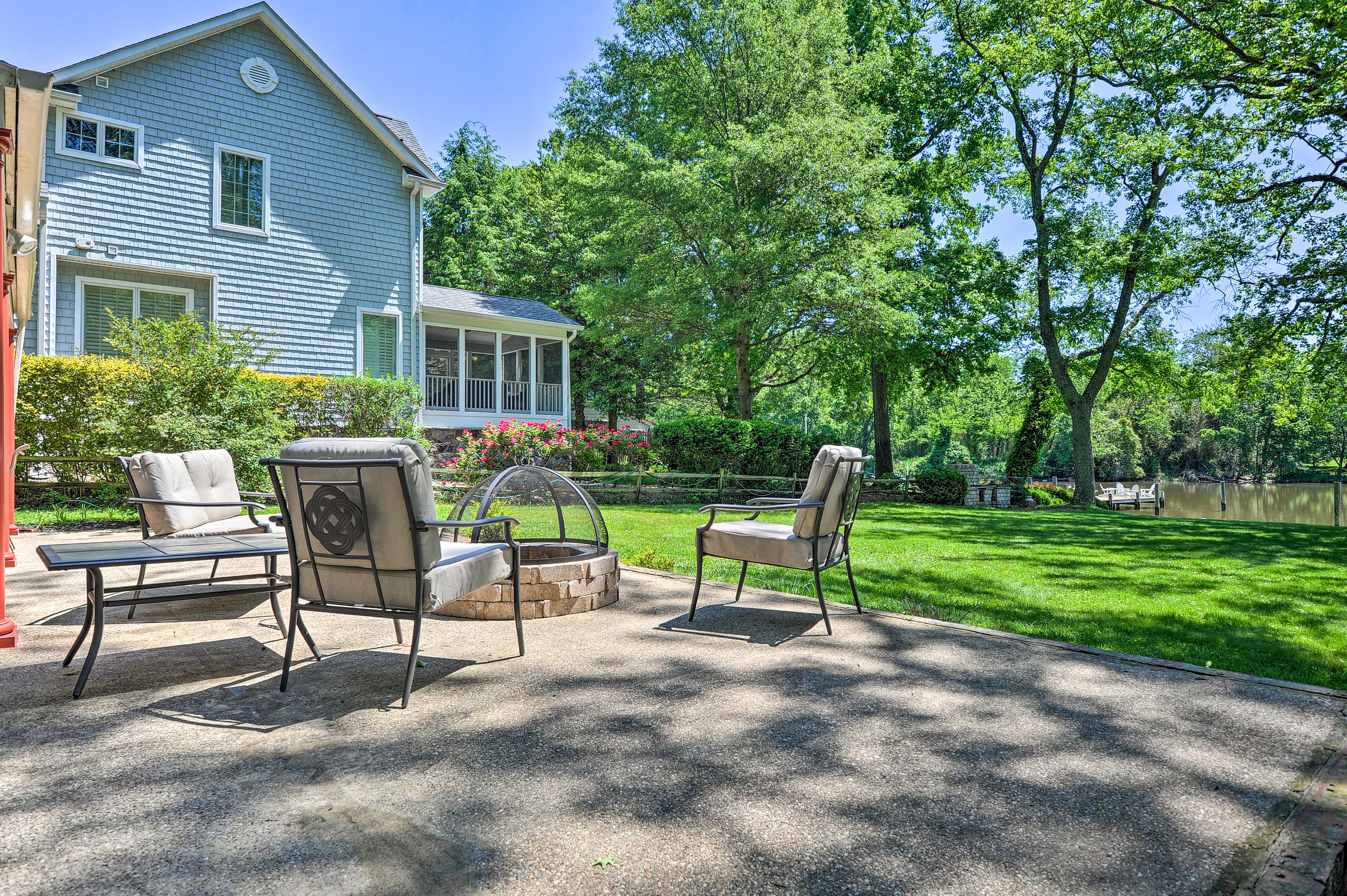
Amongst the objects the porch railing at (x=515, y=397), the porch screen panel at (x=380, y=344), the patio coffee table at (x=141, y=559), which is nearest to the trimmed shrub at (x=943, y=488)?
the porch railing at (x=515, y=397)

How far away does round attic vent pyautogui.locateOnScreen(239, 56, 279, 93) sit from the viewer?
14445 mm

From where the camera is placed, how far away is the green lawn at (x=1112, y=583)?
473 cm

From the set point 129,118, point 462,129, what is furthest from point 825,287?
point 462,129

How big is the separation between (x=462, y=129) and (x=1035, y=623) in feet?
109

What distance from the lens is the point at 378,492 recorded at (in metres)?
3.20

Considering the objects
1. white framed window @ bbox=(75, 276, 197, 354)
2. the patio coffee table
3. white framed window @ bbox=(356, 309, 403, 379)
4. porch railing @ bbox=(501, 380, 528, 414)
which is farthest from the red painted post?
porch railing @ bbox=(501, 380, 528, 414)

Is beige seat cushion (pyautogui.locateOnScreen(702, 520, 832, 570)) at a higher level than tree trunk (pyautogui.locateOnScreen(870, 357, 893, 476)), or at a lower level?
lower

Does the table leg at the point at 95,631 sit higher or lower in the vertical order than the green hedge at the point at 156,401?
lower

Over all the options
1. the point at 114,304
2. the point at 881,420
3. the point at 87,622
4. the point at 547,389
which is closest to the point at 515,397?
the point at 547,389

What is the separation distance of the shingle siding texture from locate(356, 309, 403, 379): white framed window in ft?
0.51

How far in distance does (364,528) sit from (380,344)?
14060 mm

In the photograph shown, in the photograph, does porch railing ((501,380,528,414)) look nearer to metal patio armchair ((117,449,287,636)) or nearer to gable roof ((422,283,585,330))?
gable roof ((422,283,585,330))

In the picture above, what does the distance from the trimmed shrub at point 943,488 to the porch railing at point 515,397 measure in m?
10.9

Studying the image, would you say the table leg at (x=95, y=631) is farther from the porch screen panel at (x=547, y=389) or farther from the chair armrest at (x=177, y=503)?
the porch screen panel at (x=547, y=389)
